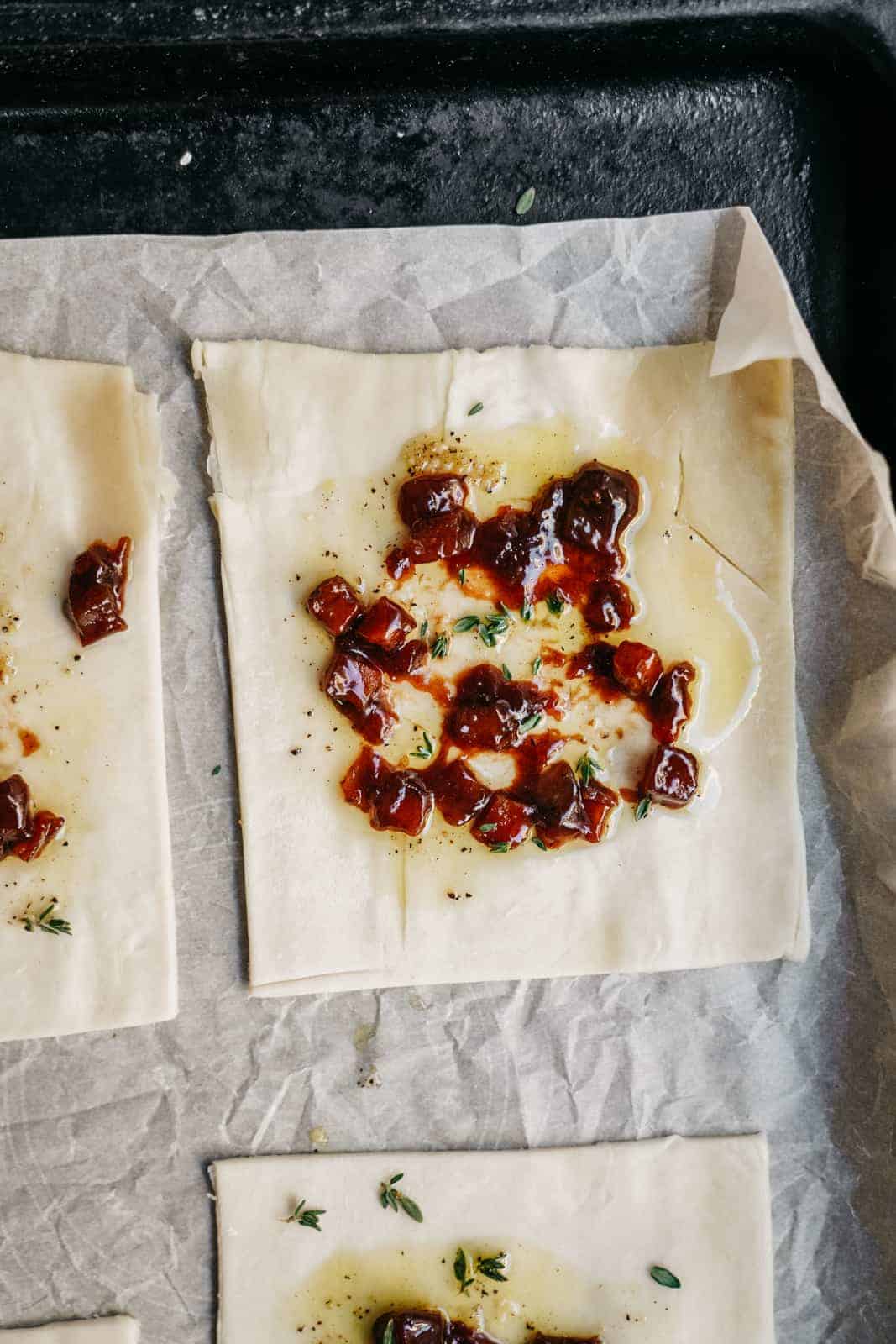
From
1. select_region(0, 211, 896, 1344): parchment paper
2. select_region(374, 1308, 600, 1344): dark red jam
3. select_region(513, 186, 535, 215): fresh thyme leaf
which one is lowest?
select_region(374, 1308, 600, 1344): dark red jam

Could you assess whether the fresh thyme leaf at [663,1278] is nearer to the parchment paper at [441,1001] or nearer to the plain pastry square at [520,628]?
the parchment paper at [441,1001]

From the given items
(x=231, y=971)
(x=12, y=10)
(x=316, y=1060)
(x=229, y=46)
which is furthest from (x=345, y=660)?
(x=12, y=10)

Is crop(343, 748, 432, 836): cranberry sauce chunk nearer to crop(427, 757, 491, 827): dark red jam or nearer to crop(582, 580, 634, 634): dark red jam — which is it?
crop(427, 757, 491, 827): dark red jam

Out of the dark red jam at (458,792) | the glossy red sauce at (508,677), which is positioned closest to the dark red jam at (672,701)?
the glossy red sauce at (508,677)

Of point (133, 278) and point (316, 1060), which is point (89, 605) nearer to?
point (133, 278)

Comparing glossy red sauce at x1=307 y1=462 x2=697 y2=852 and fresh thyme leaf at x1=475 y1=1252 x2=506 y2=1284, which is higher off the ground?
glossy red sauce at x1=307 y1=462 x2=697 y2=852

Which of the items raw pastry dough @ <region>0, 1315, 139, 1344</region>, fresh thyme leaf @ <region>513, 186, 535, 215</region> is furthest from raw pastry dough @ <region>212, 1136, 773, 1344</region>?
fresh thyme leaf @ <region>513, 186, 535, 215</region>

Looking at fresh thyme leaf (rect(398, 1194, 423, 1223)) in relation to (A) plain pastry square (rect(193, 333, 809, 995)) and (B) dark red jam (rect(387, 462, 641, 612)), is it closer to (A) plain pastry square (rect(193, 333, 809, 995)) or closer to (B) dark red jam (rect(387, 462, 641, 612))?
(A) plain pastry square (rect(193, 333, 809, 995))
